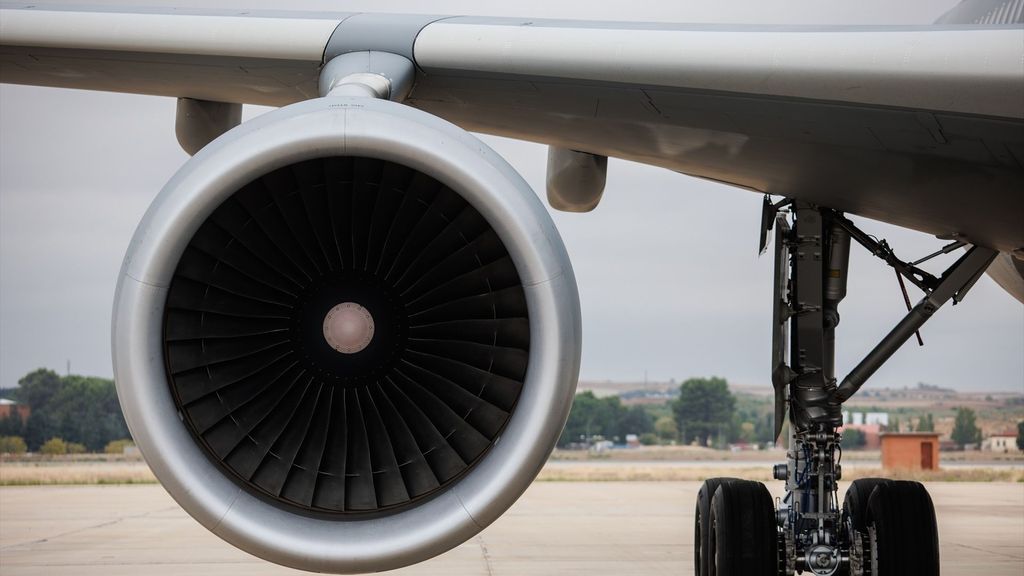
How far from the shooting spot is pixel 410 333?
11.7 ft

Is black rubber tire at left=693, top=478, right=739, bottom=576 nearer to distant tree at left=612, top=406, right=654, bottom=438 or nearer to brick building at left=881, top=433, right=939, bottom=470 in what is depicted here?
brick building at left=881, top=433, right=939, bottom=470

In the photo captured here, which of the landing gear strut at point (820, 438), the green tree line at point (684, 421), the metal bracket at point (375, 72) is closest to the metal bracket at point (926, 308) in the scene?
the landing gear strut at point (820, 438)

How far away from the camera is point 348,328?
342cm

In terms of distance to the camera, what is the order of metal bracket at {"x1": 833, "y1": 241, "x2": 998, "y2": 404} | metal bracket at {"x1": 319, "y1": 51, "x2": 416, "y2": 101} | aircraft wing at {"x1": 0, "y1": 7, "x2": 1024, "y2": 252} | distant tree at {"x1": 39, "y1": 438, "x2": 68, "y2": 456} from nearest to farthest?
aircraft wing at {"x1": 0, "y1": 7, "x2": 1024, "y2": 252} < metal bracket at {"x1": 319, "y1": 51, "x2": 416, "y2": 101} < metal bracket at {"x1": 833, "y1": 241, "x2": 998, "y2": 404} < distant tree at {"x1": 39, "y1": 438, "x2": 68, "y2": 456}

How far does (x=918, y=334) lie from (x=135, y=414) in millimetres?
4077

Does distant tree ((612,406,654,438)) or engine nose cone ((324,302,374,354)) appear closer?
engine nose cone ((324,302,374,354))

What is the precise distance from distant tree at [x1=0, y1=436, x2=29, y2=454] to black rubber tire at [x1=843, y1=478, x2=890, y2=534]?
52654mm

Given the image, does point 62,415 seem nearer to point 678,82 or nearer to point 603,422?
point 603,422

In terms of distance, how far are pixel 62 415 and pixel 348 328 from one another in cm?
5682

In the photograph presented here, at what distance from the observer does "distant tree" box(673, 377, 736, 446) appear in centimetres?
7744

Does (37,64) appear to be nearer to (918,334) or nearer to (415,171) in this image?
(415,171)

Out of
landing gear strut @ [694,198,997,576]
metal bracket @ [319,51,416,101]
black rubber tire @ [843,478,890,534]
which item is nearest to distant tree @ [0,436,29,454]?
black rubber tire @ [843,478,890,534]

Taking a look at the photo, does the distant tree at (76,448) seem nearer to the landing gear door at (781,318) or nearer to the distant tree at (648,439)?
the distant tree at (648,439)

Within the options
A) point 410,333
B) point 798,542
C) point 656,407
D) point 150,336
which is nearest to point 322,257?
point 410,333
